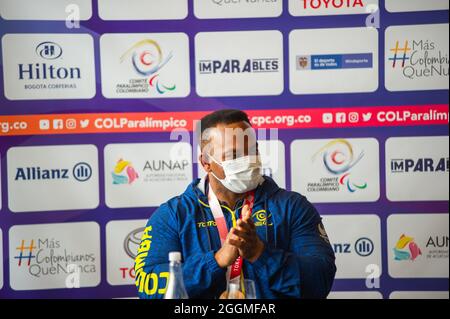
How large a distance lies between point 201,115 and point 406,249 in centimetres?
135

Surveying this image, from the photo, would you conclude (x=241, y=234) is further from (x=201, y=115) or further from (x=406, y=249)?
(x=406, y=249)

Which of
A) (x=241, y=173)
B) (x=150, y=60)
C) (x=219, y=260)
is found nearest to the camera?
(x=219, y=260)

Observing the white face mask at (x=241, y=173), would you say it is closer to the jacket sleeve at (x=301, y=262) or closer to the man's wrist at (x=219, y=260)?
the jacket sleeve at (x=301, y=262)

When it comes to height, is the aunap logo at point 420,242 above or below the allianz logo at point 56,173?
below

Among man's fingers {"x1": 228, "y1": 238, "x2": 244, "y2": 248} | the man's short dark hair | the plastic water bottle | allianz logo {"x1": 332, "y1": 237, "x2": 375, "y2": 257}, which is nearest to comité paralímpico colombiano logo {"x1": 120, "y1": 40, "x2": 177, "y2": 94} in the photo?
the man's short dark hair

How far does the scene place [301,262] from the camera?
1.86 meters

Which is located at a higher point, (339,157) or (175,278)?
(339,157)

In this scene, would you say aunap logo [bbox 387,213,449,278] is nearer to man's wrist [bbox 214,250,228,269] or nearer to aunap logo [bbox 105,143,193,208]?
aunap logo [bbox 105,143,193,208]

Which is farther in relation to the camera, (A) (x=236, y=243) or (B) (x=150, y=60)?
(B) (x=150, y=60)

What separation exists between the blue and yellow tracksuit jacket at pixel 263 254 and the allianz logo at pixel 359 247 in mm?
885

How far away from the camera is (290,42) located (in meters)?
2.82

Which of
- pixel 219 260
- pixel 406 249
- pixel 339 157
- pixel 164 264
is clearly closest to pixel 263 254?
pixel 219 260

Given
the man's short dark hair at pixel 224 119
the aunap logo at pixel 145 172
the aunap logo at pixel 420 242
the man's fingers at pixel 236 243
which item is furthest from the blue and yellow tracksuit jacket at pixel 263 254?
the aunap logo at pixel 420 242

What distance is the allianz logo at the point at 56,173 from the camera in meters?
2.83
